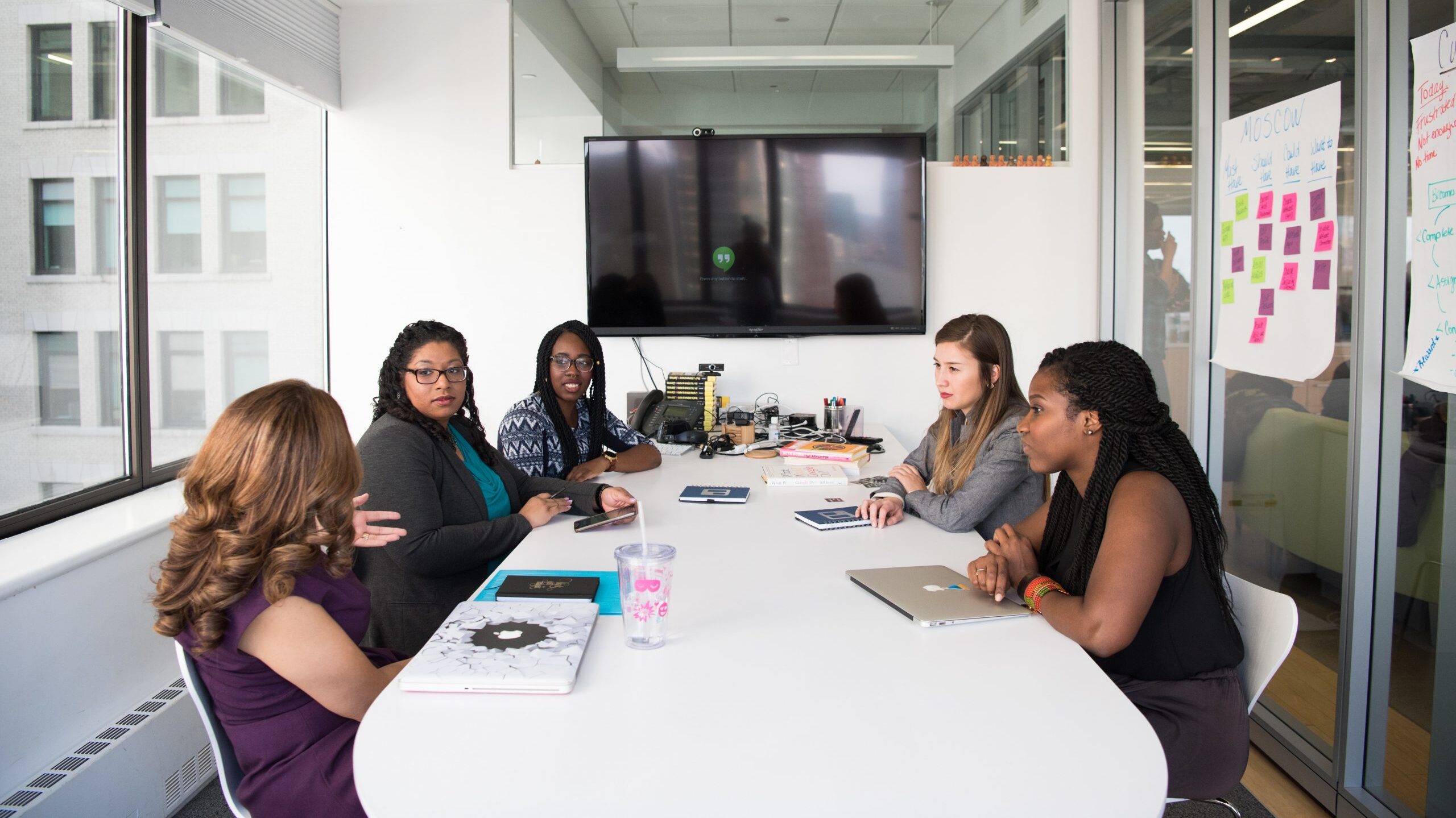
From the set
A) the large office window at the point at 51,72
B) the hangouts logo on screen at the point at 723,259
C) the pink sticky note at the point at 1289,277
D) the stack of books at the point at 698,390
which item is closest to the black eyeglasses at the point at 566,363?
the stack of books at the point at 698,390

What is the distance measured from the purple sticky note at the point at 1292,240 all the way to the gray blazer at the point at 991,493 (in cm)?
91

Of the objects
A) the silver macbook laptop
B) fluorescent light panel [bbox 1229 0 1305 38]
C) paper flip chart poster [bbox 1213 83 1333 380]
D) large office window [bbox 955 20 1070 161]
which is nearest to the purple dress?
the silver macbook laptop

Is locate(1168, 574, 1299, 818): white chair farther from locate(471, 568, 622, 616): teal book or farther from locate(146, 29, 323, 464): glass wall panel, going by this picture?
Answer: locate(146, 29, 323, 464): glass wall panel

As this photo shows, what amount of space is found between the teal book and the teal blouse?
600 millimetres

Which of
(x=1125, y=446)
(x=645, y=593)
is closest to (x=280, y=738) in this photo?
(x=645, y=593)

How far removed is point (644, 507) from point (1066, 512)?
1066 millimetres

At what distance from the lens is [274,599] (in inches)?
50.4

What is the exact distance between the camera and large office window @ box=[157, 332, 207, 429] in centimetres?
312

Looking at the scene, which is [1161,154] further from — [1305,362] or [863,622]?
[863,622]

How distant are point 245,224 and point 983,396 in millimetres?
2977

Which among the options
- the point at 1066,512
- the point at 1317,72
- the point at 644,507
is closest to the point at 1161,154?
the point at 1317,72

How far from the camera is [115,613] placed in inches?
91.9

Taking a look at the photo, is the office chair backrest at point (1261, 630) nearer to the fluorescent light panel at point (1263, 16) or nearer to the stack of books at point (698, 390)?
the fluorescent light panel at point (1263, 16)

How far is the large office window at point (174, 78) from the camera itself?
307cm
